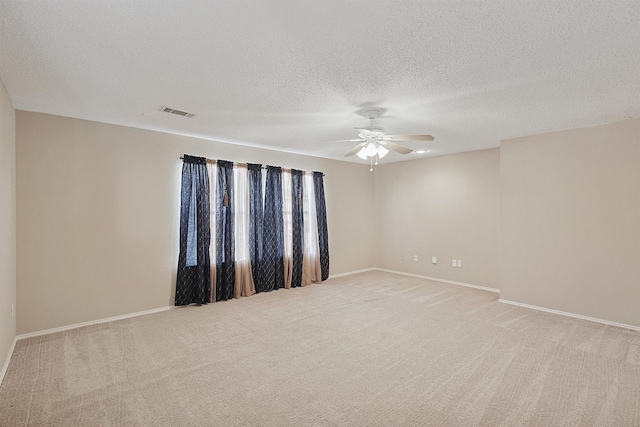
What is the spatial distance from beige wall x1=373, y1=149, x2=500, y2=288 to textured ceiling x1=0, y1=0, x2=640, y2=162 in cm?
194

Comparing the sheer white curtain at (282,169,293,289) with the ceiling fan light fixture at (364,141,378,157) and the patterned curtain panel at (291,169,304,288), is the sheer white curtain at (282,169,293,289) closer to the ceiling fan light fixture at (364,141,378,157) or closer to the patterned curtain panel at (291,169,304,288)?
the patterned curtain panel at (291,169,304,288)

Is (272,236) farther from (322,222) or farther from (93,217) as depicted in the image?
(93,217)

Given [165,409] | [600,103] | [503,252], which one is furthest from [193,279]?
[600,103]

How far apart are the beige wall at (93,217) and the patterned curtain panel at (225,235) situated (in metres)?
0.38

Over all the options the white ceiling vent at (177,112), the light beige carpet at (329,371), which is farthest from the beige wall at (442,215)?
the white ceiling vent at (177,112)

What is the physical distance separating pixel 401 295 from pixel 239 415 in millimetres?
3586

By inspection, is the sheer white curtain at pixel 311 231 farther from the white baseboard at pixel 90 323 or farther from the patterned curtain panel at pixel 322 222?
the white baseboard at pixel 90 323

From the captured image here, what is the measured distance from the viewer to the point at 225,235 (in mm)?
5031

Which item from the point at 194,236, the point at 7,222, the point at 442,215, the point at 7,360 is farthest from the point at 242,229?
the point at 442,215

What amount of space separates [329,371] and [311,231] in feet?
12.0

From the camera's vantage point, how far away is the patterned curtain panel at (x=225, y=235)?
495 centimetres

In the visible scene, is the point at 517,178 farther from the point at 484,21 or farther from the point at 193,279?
the point at 193,279

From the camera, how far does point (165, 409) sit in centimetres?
229

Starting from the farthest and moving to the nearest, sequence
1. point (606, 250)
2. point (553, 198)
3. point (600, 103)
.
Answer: point (553, 198), point (606, 250), point (600, 103)
